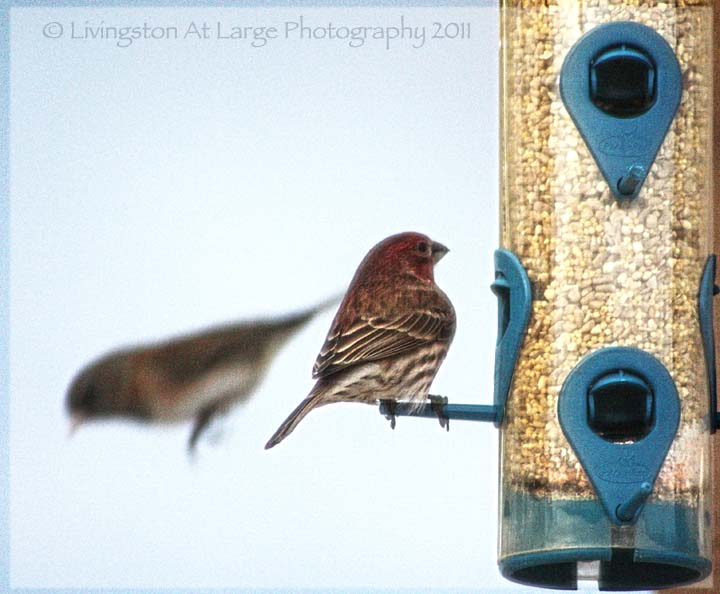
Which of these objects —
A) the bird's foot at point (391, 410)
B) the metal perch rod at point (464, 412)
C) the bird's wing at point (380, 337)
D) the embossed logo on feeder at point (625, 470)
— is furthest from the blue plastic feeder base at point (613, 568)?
the bird's wing at point (380, 337)

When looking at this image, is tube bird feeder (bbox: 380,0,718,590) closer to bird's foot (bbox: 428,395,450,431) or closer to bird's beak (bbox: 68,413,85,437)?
bird's foot (bbox: 428,395,450,431)

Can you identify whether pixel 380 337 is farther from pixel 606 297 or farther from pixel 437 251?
pixel 606 297

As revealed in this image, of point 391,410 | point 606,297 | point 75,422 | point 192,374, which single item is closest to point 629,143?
point 606,297

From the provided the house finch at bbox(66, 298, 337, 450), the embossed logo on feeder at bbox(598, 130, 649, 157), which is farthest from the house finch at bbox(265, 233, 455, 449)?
the embossed logo on feeder at bbox(598, 130, 649, 157)

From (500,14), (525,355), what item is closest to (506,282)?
(525,355)

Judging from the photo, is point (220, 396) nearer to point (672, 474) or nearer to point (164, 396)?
point (164, 396)

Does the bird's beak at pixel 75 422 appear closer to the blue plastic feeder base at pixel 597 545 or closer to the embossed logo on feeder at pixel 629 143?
the blue plastic feeder base at pixel 597 545
